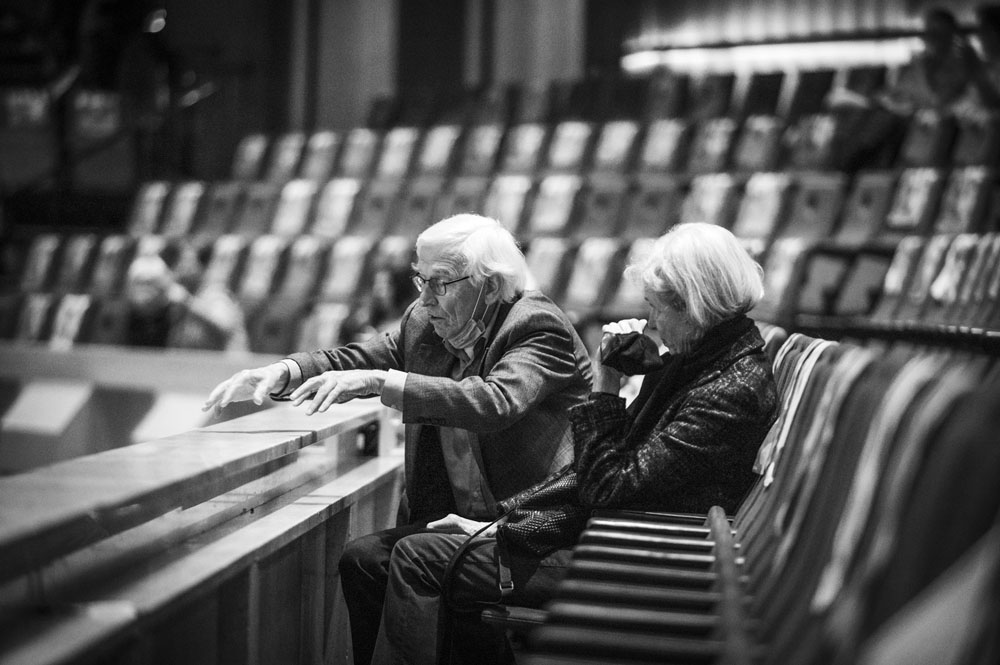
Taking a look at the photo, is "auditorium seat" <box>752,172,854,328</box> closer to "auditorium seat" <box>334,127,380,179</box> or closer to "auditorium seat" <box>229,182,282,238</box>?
"auditorium seat" <box>334,127,380,179</box>

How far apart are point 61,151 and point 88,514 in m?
7.00

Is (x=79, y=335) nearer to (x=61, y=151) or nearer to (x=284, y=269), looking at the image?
(x=284, y=269)

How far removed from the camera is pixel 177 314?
513 cm

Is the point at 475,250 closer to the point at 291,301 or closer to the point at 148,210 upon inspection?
the point at 291,301

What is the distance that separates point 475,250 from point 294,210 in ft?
14.1

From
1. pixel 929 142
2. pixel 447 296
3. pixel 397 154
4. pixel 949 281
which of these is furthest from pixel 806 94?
pixel 447 296

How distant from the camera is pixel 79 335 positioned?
5.71 m

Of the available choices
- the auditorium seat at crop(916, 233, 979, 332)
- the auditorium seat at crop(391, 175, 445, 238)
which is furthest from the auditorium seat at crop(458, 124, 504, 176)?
the auditorium seat at crop(916, 233, 979, 332)

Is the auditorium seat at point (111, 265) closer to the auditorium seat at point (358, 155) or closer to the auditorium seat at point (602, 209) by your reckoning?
the auditorium seat at point (358, 155)

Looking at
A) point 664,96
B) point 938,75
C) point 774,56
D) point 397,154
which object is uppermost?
point 774,56

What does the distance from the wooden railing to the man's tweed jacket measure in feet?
0.46

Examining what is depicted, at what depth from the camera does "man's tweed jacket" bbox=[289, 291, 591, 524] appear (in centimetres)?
187

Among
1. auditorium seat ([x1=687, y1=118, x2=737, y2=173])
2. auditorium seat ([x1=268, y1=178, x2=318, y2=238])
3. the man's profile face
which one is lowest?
auditorium seat ([x1=268, y1=178, x2=318, y2=238])

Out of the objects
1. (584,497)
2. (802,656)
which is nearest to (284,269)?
(584,497)
